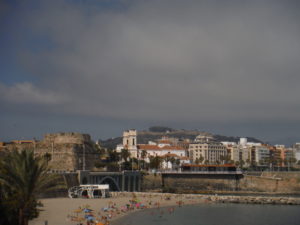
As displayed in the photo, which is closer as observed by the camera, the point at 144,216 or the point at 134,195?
the point at 144,216

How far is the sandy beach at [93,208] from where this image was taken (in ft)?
166

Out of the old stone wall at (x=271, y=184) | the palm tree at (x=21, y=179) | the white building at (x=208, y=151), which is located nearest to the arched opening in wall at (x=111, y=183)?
the old stone wall at (x=271, y=184)

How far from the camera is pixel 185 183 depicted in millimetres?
112750

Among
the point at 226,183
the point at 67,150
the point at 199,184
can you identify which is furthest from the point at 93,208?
the point at 226,183

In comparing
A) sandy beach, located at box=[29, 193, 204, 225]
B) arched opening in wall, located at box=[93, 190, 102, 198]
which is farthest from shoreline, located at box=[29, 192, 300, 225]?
arched opening in wall, located at box=[93, 190, 102, 198]

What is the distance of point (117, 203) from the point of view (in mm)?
71500

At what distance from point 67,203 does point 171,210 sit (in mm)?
17472

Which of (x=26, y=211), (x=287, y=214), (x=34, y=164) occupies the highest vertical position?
(x=34, y=164)

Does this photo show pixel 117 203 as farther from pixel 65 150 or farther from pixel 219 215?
pixel 65 150

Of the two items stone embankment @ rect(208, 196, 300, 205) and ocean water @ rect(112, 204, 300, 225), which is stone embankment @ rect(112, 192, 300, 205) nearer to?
stone embankment @ rect(208, 196, 300, 205)

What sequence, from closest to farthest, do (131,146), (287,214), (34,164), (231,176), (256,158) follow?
(34,164), (287,214), (231,176), (131,146), (256,158)

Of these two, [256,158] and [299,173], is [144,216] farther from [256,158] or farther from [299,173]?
[256,158]

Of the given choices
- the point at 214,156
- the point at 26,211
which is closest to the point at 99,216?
the point at 26,211

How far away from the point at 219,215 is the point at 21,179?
144 feet
